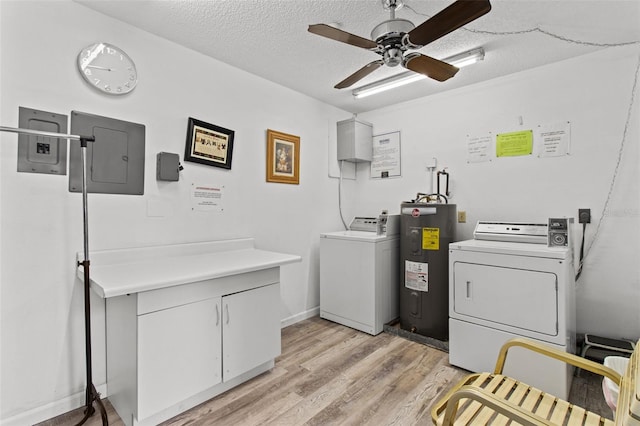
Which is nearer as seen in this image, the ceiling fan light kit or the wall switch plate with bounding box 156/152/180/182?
the ceiling fan light kit

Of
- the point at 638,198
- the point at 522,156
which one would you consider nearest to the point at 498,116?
the point at 522,156

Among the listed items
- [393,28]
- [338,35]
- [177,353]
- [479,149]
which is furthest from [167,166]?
[479,149]

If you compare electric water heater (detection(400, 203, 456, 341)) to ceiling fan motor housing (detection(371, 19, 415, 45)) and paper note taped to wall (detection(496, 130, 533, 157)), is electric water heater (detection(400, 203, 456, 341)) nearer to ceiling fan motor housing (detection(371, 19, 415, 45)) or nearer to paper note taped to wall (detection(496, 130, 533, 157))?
paper note taped to wall (detection(496, 130, 533, 157))

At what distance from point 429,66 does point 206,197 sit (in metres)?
1.93

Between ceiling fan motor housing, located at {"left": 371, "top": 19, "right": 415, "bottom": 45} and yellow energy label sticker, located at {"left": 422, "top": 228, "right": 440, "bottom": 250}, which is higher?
ceiling fan motor housing, located at {"left": 371, "top": 19, "right": 415, "bottom": 45}

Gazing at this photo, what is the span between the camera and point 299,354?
255 centimetres

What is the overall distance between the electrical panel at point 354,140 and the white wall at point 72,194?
3.96 ft

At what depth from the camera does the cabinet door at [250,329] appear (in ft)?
6.51

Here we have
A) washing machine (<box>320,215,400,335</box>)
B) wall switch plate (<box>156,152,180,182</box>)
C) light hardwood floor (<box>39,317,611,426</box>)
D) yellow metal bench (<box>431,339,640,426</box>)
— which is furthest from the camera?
washing machine (<box>320,215,400,335</box>)

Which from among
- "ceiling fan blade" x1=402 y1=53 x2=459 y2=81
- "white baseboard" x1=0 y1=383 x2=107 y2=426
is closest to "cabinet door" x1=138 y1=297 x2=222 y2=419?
"white baseboard" x1=0 y1=383 x2=107 y2=426

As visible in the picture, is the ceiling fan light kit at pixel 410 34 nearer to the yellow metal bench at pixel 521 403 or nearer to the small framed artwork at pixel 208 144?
the small framed artwork at pixel 208 144

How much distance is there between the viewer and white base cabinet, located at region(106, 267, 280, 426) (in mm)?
1648

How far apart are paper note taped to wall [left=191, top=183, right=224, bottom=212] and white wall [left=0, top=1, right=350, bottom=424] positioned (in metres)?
0.05

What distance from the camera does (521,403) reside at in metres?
1.36
